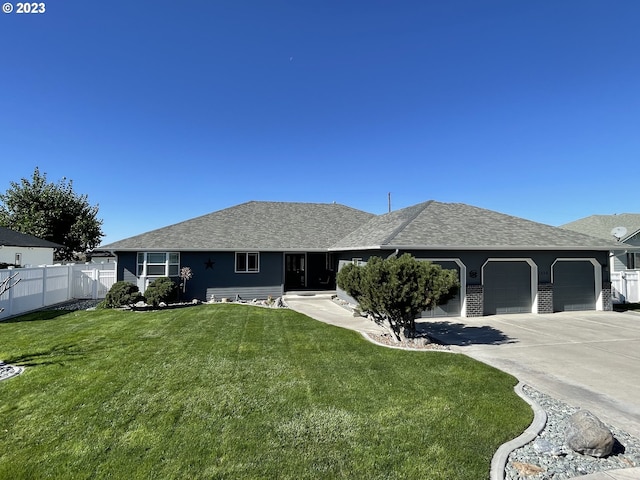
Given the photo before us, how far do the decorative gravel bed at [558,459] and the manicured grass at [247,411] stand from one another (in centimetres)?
27

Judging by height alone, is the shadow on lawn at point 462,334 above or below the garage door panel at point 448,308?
below

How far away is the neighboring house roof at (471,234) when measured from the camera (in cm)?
1259

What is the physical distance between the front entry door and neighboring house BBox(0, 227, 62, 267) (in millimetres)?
14047

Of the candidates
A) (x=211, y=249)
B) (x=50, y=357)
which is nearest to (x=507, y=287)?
(x=211, y=249)

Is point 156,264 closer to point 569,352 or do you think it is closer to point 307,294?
point 307,294

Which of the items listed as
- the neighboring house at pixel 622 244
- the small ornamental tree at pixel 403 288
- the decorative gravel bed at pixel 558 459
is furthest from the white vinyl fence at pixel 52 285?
the neighboring house at pixel 622 244

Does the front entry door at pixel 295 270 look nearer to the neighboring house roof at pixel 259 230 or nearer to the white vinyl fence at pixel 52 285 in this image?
A: the neighboring house roof at pixel 259 230

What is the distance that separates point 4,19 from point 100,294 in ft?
40.8

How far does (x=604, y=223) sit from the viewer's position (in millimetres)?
27594

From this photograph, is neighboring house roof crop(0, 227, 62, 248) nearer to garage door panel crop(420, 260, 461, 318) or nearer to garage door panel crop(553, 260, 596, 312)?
garage door panel crop(420, 260, 461, 318)

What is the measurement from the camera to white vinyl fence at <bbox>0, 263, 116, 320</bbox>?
1183 cm

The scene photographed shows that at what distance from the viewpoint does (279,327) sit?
10555 mm

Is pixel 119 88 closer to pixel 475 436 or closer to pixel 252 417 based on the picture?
pixel 252 417

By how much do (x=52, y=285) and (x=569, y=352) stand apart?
1917 centimetres
